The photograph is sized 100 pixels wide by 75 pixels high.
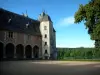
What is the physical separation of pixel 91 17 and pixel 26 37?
3084 centimetres

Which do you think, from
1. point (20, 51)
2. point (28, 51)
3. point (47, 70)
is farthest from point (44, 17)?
point (47, 70)

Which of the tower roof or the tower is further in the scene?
the tower roof

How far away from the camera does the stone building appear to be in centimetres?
4481

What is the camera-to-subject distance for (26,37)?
164 feet

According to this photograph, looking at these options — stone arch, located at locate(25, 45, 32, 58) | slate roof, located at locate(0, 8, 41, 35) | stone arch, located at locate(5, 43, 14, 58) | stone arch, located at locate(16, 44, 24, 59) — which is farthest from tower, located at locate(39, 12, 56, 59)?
stone arch, located at locate(5, 43, 14, 58)

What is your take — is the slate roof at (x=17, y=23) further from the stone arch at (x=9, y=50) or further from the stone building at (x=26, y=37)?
the stone arch at (x=9, y=50)

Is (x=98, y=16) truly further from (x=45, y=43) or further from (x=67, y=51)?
(x=67, y=51)

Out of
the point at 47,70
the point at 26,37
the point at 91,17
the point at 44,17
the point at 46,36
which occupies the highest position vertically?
the point at 44,17

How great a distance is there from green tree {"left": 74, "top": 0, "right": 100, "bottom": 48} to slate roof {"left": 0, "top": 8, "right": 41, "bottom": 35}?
80.9 ft

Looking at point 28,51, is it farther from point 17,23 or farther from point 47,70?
point 47,70

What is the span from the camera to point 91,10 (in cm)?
1988

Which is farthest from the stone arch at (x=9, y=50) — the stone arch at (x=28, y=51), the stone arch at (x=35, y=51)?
the stone arch at (x=35, y=51)

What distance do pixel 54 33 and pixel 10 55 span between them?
17.5 metres

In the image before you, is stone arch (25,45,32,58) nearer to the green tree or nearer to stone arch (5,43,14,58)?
stone arch (5,43,14,58)
